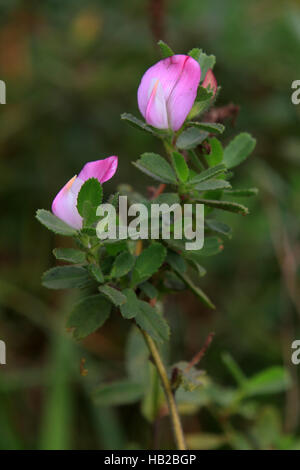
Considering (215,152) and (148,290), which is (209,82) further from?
(148,290)

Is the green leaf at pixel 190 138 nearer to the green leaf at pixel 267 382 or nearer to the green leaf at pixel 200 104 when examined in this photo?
the green leaf at pixel 200 104

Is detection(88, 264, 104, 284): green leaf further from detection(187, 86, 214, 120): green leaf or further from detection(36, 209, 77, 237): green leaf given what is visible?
detection(187, 86, 214, 120): green leaf

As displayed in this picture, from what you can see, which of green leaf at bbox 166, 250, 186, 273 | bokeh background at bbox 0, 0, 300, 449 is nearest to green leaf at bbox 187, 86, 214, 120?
green leaf at bbox 166, 250, 186, 273

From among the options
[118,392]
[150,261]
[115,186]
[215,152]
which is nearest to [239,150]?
[215,152]

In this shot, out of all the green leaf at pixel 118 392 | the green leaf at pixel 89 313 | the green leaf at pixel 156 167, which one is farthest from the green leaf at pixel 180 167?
the green leaf at pixel 118 392

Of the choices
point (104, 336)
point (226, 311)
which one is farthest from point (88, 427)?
point (226, 311)

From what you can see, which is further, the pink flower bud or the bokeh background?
the bokeh background
